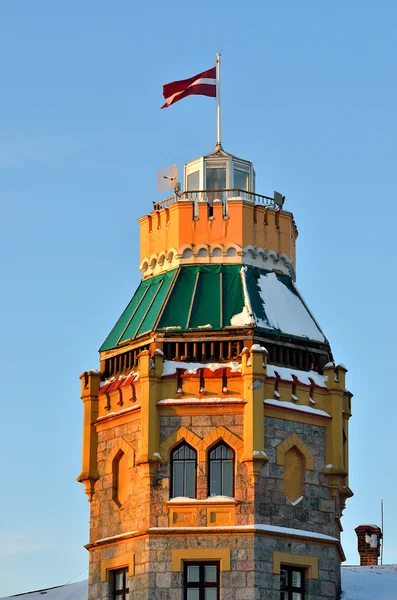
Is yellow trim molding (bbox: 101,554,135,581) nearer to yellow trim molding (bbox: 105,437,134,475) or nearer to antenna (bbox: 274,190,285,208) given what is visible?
yellow trim molding (bbox: 105,437,134,475)

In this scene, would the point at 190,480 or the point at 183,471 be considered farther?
the point at 183,471

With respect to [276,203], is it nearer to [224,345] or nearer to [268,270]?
[268,270]

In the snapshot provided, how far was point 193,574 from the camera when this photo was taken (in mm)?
57094

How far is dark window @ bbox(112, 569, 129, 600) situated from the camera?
2299 inches

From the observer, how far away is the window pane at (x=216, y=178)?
64.7 metres

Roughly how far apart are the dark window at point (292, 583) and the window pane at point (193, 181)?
1489cm

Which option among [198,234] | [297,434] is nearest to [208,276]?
[198,234]

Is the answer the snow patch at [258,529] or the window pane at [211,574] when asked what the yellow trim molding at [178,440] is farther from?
the window pane at [211,574]

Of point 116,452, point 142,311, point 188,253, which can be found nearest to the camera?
point 116,452

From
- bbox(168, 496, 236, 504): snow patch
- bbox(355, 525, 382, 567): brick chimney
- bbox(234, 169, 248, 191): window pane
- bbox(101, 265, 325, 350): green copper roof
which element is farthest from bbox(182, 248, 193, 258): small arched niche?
bbox(355, 525, 382, 567): brick chimney

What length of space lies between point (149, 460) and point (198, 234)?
905cm

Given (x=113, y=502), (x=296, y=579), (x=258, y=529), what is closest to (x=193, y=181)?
(x=113, y=502)

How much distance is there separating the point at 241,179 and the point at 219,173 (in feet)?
2.79

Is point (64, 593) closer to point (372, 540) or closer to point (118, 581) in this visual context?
point (118, 581)
